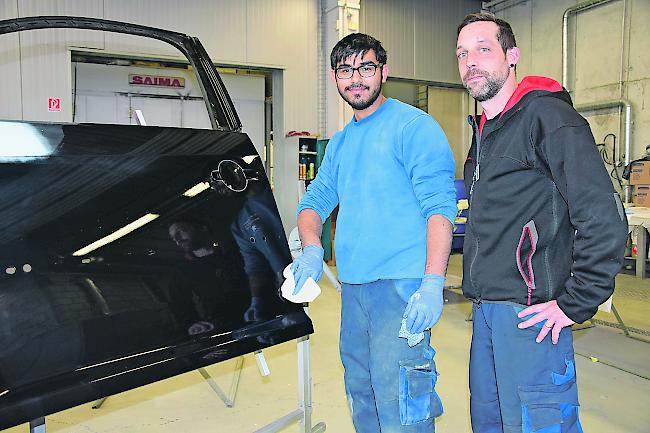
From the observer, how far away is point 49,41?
6.01 metres

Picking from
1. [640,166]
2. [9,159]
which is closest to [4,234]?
[9,159]

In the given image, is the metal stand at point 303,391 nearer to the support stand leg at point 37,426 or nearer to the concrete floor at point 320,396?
the concrete floor at point 320,396

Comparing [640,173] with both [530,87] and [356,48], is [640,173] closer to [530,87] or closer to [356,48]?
[530,87]

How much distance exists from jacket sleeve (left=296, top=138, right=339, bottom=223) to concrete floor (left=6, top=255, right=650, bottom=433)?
1.16 meters

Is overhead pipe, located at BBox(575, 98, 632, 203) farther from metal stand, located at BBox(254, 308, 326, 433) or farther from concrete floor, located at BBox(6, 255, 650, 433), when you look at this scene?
metal stand, located at BBox(254, 308, 326, 433)

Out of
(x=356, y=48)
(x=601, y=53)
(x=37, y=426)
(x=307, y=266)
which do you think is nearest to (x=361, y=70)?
(x=356, y=48)

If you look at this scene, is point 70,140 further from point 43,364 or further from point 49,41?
point 49,41

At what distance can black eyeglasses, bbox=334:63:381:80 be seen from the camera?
5.05ft

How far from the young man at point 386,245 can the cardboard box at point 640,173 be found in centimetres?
585

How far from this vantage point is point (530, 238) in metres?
1.31

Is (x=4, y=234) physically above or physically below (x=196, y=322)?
above

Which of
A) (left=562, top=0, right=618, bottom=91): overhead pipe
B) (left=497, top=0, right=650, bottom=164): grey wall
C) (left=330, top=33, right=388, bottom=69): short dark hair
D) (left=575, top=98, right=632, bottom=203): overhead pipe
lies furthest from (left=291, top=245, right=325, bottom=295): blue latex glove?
(left=562, top=0, right=618, bottom=91): overhead pipe

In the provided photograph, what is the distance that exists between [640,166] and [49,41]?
722 cm

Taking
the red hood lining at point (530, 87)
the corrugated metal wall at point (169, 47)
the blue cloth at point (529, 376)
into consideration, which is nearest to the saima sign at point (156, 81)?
the corrugated metal wall at point (169, 47)
